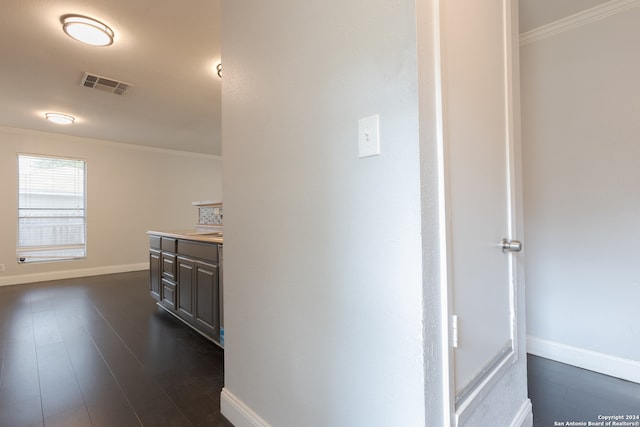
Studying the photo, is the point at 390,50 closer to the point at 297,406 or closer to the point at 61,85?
the point at 297,406

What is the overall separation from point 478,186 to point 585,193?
1650 millimetres

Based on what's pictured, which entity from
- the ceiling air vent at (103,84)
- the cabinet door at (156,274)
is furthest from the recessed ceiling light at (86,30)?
the cabinet door at (156,274)

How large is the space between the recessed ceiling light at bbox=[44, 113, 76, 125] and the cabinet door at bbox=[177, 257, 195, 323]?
299 cm

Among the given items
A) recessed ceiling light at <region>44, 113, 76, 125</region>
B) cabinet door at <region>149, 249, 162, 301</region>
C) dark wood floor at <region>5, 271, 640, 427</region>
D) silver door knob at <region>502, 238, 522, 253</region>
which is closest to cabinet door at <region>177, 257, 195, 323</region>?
dark wood floor at <region>5, 271, 640, 427</region>

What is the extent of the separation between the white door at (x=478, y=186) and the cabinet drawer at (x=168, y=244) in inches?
104

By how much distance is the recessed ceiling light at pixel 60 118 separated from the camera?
3.92 meters

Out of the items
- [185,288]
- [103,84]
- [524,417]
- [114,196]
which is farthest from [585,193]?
[114,196]

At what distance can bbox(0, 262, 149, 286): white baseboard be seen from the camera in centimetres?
458

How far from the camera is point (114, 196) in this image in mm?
5520

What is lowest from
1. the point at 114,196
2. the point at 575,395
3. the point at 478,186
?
the point at 575,395

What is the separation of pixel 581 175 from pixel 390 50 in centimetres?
214

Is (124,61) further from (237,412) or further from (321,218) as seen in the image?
(237,412)

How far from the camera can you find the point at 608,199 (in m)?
2.04

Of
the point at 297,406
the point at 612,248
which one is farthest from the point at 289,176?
the point at 612,248
